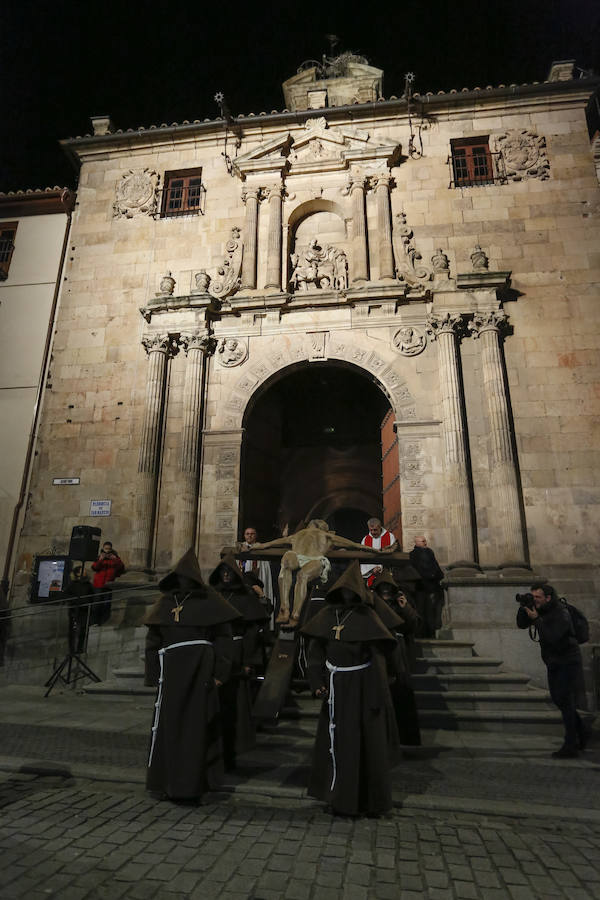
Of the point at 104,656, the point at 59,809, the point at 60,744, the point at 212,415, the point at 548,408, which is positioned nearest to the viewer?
the point at 59,809

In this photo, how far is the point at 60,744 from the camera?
19.2 ft

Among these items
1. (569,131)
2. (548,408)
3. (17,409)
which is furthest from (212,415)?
(569,131)

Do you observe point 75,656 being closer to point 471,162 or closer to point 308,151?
point 308,151

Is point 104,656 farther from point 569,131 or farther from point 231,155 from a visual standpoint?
point 569,131

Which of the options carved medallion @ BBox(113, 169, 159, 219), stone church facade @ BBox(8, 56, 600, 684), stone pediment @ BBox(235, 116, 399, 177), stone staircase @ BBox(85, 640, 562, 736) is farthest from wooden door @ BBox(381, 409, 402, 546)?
carved medallion @ BBox(113, 169, 159, 219)

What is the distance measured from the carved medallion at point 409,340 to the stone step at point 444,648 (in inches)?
250

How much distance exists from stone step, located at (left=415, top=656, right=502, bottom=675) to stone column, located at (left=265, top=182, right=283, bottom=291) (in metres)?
9.16

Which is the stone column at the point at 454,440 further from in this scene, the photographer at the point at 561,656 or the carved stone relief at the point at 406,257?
the photographer at the point at 561,656

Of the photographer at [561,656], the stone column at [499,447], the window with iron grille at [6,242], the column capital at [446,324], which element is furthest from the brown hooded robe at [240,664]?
the window with iron grille at [6,242]

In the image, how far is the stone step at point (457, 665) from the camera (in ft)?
25.8

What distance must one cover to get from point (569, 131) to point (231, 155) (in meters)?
9.05

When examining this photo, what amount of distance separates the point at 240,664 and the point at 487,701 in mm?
3613

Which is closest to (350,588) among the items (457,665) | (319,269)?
(457,665)

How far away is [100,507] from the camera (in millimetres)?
12156
